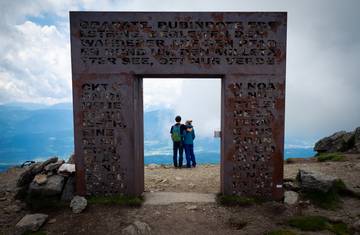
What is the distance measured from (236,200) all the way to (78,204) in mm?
3998

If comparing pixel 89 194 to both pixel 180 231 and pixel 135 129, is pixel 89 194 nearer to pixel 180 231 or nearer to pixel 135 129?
pixel 135 129

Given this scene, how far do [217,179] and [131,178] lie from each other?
11.8 ft

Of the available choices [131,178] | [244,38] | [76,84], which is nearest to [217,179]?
[131,178]

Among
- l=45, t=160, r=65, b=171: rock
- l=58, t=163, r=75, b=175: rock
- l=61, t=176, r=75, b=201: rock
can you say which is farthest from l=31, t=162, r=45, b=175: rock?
l=61, t=176, r=75, b=201: rock

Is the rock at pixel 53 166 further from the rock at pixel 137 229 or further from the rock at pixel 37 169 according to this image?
the rock at pixel 137 229

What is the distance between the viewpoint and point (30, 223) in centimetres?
588

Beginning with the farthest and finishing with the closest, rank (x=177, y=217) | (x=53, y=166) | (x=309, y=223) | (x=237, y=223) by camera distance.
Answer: (x=53, y=166)
(x=177, y=217)
(x=237, y=223)
(x=309, y=223)

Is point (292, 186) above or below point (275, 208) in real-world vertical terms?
above

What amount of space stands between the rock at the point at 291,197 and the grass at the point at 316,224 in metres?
0.71

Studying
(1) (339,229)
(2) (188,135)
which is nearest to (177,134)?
(2) (188,135)

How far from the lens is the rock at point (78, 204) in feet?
21.1

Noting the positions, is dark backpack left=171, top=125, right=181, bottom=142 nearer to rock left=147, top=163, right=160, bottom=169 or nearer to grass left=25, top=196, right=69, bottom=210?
rock left=147, top=163, right=160, bottom=169

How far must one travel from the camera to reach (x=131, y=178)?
275 inches

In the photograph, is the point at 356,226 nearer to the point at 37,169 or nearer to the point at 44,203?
the point at 44,203
